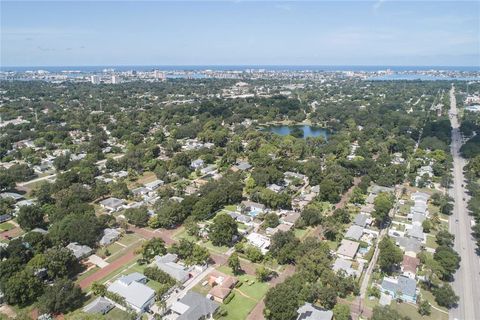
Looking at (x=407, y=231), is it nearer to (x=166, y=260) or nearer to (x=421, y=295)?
(x=421, y=295)

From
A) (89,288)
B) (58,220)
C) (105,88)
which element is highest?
(105,88)

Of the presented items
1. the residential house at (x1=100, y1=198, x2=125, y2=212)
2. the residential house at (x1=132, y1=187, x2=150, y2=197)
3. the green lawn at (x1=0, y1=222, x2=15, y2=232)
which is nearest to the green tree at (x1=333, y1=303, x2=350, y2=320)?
the residential house at (x1=100, y1=198, x2=125, y2=212)

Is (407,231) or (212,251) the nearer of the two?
(212,251)

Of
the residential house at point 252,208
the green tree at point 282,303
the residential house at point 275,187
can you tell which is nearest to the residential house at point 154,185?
the residential house at point 252,208

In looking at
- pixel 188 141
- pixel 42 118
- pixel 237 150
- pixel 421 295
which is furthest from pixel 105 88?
pixel 421 295

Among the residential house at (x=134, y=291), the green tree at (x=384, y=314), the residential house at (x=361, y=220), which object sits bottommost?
the residential house at (x=134, y=291)

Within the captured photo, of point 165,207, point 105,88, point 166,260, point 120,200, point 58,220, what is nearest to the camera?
point 166,260

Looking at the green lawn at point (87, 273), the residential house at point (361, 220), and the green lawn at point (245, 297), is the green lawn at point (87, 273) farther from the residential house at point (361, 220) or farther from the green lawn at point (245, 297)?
the residential house at point (361, 220)
